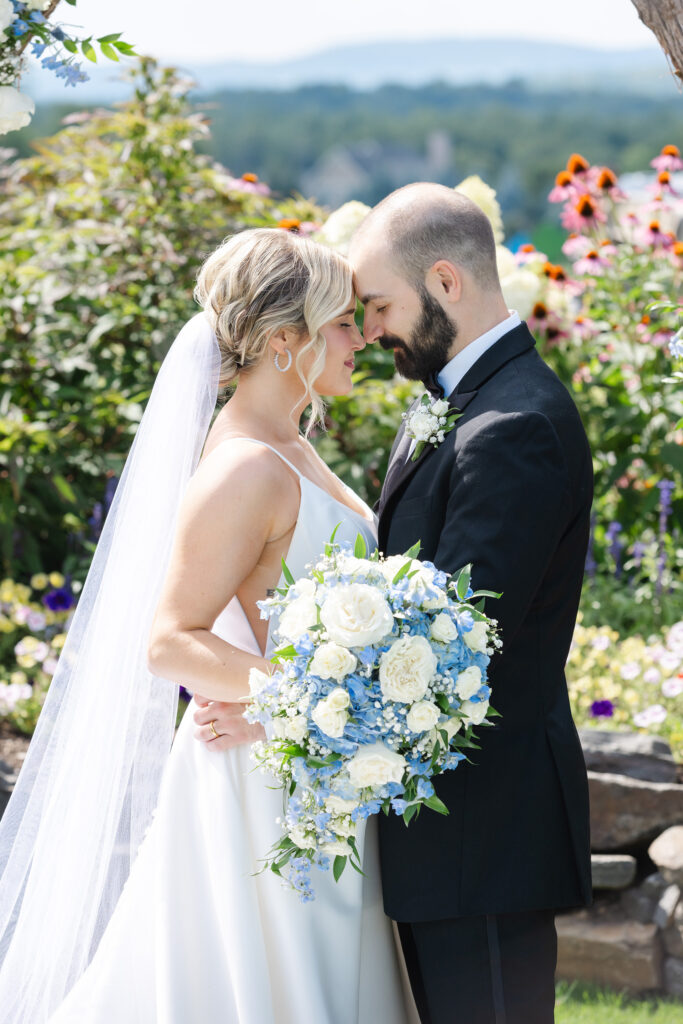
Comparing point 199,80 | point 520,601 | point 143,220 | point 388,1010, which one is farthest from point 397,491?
point 199,80

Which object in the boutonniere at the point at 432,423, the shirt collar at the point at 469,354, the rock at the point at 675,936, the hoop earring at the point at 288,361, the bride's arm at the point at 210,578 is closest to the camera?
the bride's arm at the point at 210,578

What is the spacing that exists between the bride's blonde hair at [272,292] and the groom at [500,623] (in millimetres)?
179

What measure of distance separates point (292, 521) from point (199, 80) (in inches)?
156

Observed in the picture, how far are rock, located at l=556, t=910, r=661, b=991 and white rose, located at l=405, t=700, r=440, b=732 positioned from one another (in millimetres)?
2302

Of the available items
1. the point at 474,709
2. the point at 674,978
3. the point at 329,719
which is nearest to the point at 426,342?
the point at 474,709

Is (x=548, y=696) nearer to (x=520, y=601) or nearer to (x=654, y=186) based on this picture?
(x=520, y=601)

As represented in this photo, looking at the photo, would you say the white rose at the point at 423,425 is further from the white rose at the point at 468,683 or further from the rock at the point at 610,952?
the rock at the point at 610,952

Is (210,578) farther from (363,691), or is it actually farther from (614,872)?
(614,872)

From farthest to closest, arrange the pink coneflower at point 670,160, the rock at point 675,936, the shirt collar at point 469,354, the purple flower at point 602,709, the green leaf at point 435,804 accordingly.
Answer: the pink coneflower at point 670,160
the purple flower at point 602,709
the rock at point 675,936
the shirt collar at point 469,354
the green leaf at point 435,804

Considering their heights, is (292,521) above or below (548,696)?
above

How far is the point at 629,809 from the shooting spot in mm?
4141

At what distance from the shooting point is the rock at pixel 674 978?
12.8 ft

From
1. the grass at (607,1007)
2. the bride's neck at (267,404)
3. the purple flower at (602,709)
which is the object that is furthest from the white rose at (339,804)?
the purple flower at (602,709)

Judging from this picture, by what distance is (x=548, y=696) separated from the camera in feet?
8.66
